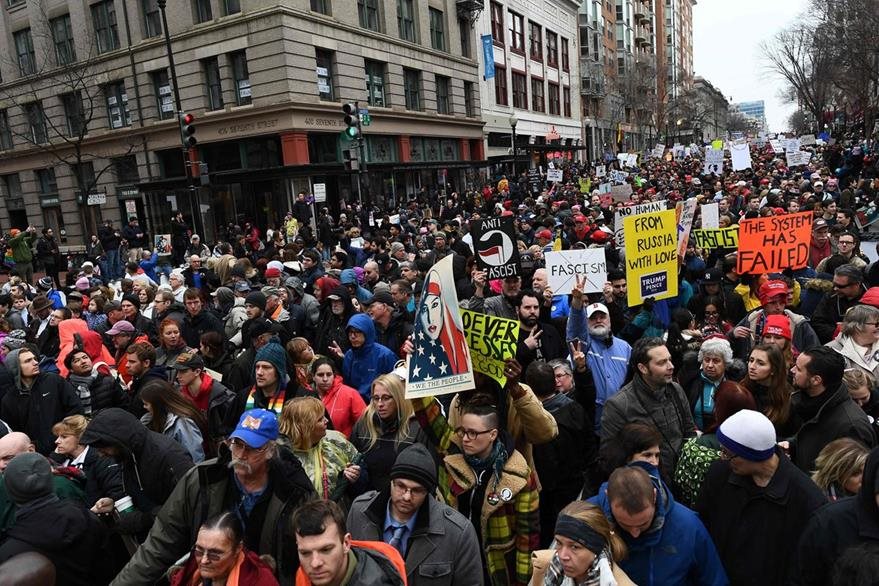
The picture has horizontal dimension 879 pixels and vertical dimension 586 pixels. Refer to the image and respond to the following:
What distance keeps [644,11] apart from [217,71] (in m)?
77.6

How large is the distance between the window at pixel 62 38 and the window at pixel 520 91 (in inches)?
1149

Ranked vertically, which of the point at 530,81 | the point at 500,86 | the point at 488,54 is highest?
the point at 488,54

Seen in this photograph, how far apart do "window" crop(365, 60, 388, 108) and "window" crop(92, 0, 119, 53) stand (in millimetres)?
11887

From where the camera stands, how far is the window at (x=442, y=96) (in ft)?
117

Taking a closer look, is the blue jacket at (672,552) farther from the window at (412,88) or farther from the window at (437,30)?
the window at (437,30)

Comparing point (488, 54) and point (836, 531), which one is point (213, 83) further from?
point (836, 531)

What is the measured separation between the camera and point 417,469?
299cm

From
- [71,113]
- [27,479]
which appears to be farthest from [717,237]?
[71,113]

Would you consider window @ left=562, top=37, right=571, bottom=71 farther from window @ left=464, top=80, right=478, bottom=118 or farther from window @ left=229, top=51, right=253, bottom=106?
window @ left=229, top=51, right=253, bottom=106

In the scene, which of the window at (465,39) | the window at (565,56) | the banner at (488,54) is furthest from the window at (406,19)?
the window at (565,56)

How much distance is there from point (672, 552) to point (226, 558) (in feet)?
6.71

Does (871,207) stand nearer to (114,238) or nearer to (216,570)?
(216,570)

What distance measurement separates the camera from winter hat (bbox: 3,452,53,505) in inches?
124

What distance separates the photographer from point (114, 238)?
719 inches
